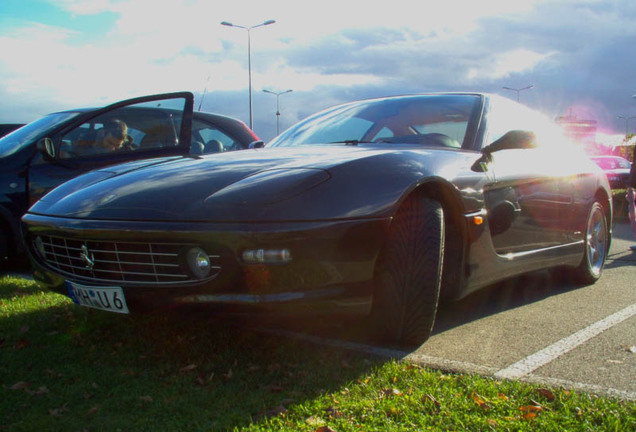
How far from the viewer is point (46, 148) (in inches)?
191

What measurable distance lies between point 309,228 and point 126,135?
3.03 metres

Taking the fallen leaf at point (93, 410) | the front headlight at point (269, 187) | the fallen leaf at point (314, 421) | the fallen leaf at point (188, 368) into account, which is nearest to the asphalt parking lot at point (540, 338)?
the fallen leaf at point (188, 368)

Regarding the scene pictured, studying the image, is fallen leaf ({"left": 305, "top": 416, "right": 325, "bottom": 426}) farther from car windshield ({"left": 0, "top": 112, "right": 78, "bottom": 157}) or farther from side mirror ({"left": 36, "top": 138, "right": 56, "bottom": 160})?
car windshield ({"left": 0, "top": 112, "right": 78, "bottom": 157})

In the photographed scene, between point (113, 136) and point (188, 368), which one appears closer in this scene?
point (188, 368)

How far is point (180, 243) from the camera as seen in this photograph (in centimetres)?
267

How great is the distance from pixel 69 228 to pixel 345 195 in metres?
1.25

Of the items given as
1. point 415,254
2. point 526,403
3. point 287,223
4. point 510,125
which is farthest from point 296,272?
point 510,125

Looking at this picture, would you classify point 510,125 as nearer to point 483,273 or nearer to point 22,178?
point 483,273

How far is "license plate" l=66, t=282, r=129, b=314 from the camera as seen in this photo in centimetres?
282

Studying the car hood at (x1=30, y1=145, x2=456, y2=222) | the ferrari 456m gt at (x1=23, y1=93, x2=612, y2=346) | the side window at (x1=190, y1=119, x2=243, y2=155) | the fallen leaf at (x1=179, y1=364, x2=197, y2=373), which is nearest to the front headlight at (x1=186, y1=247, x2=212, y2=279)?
the ferrari 456m gt at (x1=23, y1=93, x2=612, y2=346)

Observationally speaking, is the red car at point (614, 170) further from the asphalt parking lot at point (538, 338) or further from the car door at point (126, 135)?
the car door at point (126, 135)

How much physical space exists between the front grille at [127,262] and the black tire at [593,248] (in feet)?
10.7

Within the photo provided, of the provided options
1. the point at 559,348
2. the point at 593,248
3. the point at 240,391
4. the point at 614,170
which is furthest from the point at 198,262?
the point at 614,170

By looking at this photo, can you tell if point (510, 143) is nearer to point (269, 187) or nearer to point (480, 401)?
point (269, 187)
